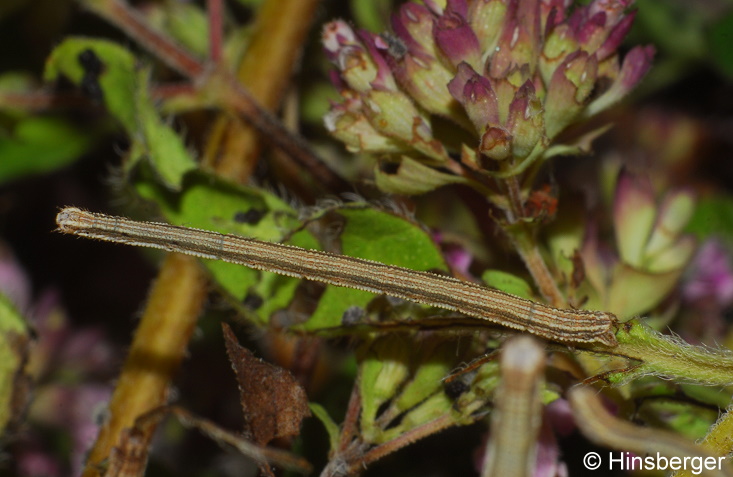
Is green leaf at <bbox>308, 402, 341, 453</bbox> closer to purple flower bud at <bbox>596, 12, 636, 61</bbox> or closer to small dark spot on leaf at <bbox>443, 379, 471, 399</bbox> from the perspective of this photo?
small dark spot on leaf at <bbox>443, 379, 471, 399</bbox>

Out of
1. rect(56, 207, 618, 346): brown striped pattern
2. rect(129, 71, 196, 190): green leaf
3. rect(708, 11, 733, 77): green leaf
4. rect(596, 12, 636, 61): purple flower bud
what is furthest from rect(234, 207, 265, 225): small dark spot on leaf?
rect(708, 11, 733, 77): green leaf

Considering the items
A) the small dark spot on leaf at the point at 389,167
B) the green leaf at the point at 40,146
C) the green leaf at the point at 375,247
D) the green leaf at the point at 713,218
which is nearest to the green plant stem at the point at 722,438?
the green leaf at the point at 375,247

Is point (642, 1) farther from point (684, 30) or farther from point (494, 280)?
point (494, 280)

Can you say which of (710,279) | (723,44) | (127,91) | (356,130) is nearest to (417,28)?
(356,130)

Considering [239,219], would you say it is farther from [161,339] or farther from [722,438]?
[722,438]

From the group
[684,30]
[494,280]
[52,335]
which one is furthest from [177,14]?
[684,30]

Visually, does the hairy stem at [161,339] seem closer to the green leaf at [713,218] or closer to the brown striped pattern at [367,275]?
the brown striped pattern at [367,275]
